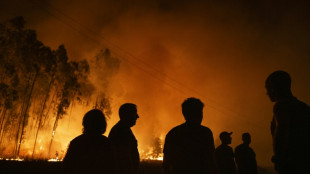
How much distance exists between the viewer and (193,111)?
279cm

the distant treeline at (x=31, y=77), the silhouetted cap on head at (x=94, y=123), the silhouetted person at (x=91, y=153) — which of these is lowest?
the silhouetted person at (x=91, y=153)

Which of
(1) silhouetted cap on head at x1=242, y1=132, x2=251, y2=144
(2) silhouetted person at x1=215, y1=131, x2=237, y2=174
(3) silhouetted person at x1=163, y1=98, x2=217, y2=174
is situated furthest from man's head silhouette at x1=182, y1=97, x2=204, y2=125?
(1) silhouetted cap on head at x1=242, y1=132, x2=251, y2=144

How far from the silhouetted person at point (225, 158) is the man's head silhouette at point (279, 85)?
3250mm

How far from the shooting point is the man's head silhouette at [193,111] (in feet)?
9.08

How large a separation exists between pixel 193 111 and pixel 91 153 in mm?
1392

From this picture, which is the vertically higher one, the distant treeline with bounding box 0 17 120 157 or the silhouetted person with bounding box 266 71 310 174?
the distant treeline with bounding box 0 17 120 157

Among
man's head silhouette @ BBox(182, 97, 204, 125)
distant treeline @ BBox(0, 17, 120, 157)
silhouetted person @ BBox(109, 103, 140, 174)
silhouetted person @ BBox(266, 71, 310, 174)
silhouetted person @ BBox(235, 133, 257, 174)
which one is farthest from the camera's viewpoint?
distant treeline @ BBox(0, 17, 120, 157)

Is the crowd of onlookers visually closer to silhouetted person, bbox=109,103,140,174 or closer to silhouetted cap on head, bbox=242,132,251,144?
silhouetted person, bbox=109,103,140,174

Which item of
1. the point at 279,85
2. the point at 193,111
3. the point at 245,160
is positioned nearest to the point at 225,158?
the point at 245,160

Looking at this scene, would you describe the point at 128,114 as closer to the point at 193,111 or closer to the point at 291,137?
the point at 193,111

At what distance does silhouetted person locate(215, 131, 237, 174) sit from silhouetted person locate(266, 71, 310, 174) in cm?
332

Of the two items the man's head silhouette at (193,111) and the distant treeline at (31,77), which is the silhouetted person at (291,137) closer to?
the man's head silhouette at (193,111)

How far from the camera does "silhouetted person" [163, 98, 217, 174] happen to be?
2564mm

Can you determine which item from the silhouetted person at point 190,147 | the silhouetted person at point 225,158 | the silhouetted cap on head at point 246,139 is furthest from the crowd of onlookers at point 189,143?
the silhouetted cap on head at point 246,139
